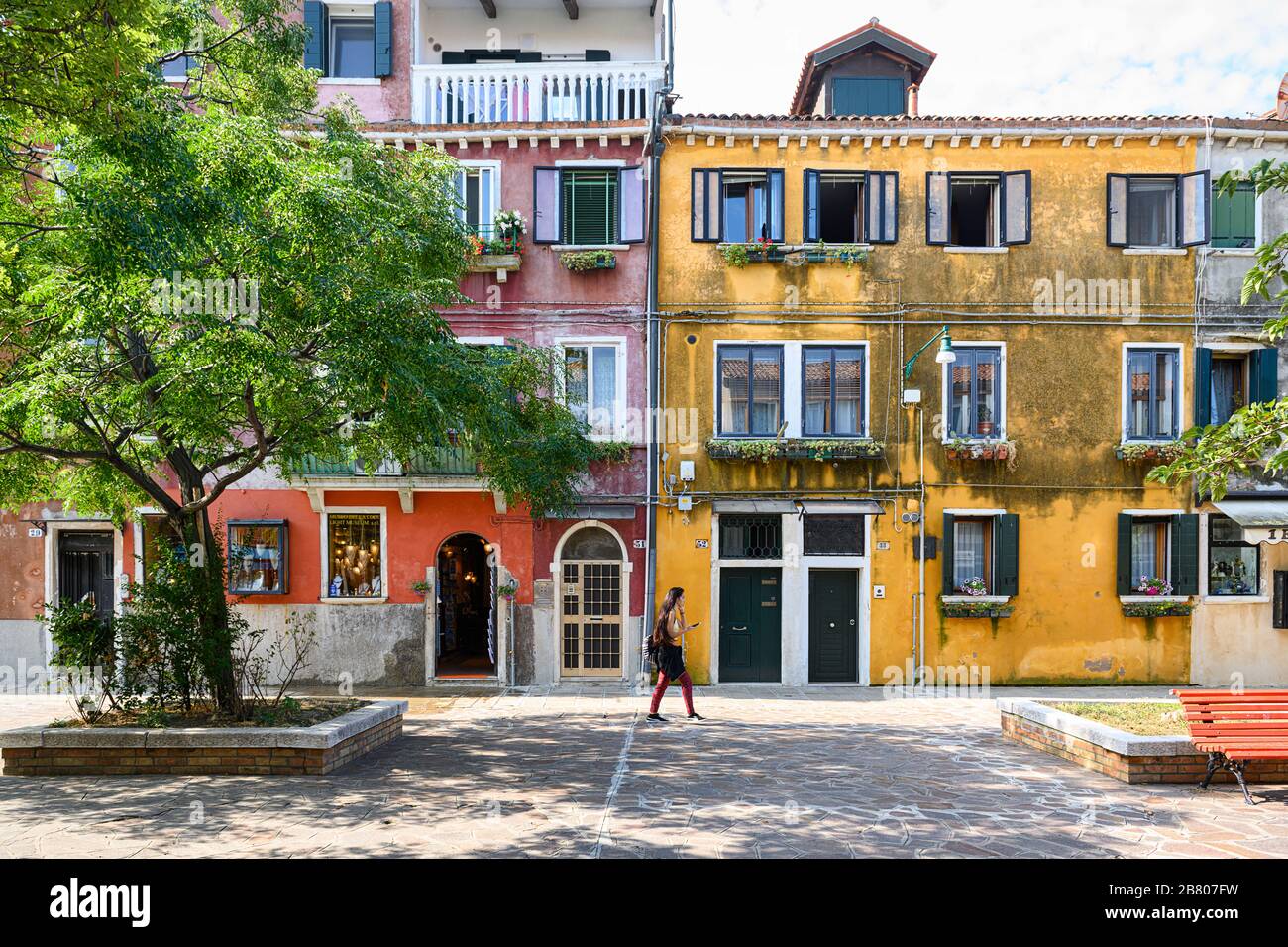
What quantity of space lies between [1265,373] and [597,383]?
12397mm

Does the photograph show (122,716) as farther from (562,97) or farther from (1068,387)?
(1068,387)

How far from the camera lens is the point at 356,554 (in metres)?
16.9

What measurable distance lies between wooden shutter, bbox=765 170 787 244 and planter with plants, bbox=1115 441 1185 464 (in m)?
7.41

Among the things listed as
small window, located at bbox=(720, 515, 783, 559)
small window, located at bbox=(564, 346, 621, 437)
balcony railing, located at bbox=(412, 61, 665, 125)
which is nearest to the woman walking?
small window, located at bbox=(720, 515, 783, 559)

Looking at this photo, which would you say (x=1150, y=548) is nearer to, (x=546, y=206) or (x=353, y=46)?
(x=546, y=206)

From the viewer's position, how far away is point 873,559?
1664 centimetres

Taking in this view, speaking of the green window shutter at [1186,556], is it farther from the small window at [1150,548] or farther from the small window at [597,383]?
the small window at [597,383]

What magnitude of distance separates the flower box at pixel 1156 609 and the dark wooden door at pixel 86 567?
62.3 ft

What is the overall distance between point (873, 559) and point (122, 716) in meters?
12.1

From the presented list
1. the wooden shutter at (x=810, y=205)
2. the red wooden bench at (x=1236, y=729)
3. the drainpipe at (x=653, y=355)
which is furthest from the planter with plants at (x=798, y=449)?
the red wooden bench at (x=1236, y=729)

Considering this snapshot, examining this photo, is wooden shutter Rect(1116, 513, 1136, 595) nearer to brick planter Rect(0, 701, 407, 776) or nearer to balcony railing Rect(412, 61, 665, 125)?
balcony railing Rect(412, 61, 665, 125)

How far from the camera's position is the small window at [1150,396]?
55.5 ft

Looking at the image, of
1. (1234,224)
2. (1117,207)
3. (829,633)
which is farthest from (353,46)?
(1234,224)

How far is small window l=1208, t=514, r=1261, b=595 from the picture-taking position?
1694cm
